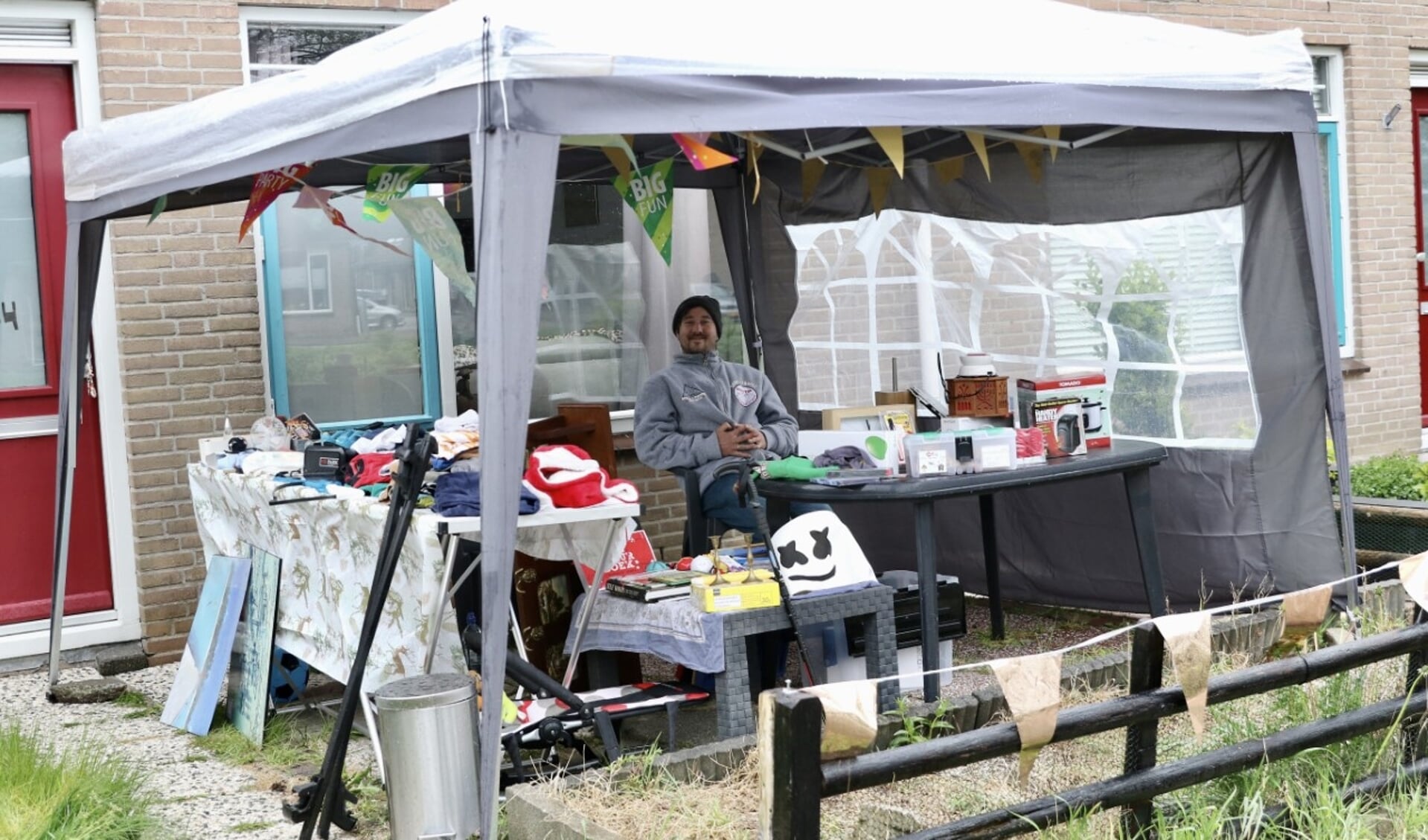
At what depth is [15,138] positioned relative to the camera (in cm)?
684

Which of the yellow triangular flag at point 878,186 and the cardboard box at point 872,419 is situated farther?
the yellow triangular flag at point 878,186

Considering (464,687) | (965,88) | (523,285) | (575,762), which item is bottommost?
(575,762)

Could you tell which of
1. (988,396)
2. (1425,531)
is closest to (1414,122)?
(1425,531)

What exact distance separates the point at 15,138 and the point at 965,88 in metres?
4.31

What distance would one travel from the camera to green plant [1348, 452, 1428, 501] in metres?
7.94

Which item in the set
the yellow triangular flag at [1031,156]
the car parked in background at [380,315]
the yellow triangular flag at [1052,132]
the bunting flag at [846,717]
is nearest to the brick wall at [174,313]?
the car parked in background at [380,315]

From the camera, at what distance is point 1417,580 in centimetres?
412

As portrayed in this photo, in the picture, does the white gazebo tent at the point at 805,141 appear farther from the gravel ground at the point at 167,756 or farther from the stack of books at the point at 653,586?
the stack of books at the point at 653,586

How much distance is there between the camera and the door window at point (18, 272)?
22.5 feet

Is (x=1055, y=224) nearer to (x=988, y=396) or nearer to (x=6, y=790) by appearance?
(x=988, y=396)

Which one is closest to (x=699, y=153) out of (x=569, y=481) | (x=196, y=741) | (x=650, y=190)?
(x=569, y=481)

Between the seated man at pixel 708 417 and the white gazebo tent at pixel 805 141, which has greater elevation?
the white gazebo tent at pixel 805 141

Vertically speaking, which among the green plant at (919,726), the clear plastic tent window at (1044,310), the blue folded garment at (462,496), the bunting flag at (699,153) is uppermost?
the bunting flag at (699,153)

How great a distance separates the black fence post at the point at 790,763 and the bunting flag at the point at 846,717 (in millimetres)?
45
